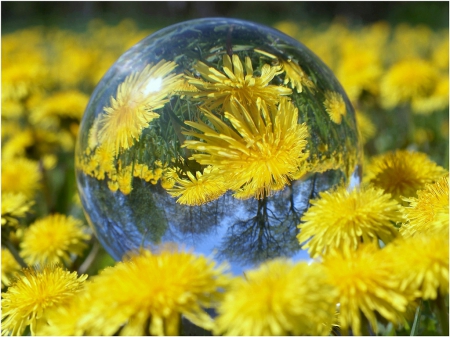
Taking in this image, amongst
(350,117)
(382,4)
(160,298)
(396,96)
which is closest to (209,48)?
(350,117)

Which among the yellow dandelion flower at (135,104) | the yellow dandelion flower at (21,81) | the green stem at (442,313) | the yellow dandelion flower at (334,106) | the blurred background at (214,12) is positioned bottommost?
the green stem at (442,313)

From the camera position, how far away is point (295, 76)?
190cm

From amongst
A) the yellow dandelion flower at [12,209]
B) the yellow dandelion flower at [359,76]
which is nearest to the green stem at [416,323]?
the yellow dandelion flower at [12,209]

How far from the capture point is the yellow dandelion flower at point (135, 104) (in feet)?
5.92

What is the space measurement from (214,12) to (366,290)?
470 inches

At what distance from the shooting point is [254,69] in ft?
5.99

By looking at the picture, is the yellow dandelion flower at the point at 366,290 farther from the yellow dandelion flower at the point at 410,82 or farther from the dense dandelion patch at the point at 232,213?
the yellow dandelion flower at the point at 410,82

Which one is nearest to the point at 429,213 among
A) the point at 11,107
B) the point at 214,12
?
the point at 11,107

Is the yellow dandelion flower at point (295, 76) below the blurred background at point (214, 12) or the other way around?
below

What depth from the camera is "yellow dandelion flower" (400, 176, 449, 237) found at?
1.44 m

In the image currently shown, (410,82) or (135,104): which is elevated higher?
(410,82)

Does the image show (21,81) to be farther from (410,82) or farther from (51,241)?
(410,82)

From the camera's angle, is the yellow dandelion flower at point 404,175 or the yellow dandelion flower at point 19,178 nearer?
the yellow dandelion flower at point 404,175

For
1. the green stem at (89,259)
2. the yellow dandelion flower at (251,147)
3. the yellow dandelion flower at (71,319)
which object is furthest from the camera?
the green stem at (89,259)
